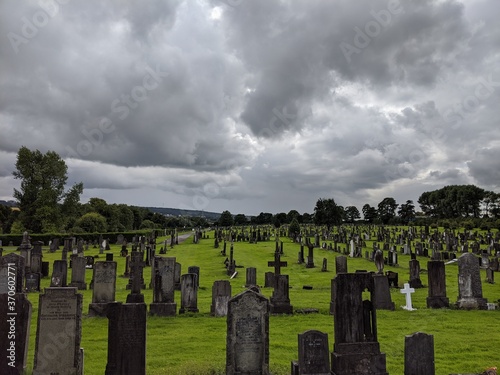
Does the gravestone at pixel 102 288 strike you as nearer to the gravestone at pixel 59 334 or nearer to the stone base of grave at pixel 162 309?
the stone base of grave at pixel 162 309

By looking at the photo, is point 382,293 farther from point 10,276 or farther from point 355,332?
point 10,276

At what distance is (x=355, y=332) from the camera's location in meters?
7.56

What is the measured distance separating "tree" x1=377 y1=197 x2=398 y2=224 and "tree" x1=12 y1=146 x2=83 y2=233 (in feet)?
277

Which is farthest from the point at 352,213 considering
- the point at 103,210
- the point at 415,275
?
the point at 415,275

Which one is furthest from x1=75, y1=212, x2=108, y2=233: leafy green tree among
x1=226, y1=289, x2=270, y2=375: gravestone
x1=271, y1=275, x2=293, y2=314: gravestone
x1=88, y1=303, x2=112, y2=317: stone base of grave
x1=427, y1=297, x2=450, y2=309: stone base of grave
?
x1=226, y1=289, x2=270, y2=375: gravestone

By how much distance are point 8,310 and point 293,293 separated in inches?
508

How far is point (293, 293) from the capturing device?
1788cm

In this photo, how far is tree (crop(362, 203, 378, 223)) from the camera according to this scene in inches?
4511

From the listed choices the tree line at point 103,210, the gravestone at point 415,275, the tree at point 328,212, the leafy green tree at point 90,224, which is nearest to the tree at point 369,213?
the tree line at point 103,210

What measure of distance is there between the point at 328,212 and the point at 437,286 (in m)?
64.0

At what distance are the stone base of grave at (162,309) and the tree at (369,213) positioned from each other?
106726 mm

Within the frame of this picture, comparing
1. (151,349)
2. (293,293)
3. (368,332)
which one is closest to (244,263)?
(293,293)

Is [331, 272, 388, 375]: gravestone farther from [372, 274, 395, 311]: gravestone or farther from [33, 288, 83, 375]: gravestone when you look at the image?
[372, 274, 395, 311]: gravestone

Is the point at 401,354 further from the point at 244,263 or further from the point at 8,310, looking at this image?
the point at 244,263
